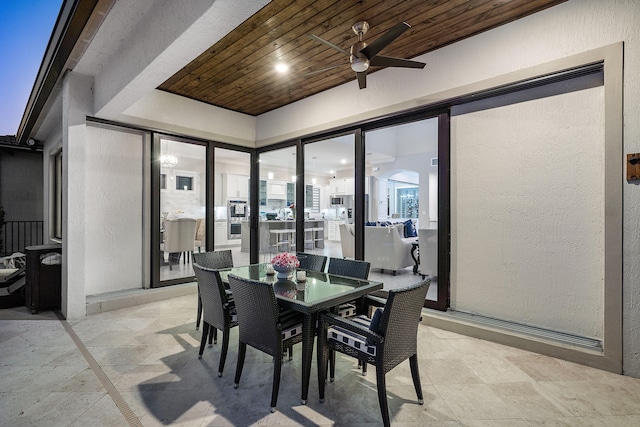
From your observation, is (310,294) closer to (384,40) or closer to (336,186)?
(384,40)

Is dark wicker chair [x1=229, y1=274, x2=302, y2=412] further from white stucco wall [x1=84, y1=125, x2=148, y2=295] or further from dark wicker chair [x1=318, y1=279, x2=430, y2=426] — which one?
white stucco wall [x1=84, y1=125, x2=148, y2=295]

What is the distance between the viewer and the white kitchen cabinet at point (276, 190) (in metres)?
10.0

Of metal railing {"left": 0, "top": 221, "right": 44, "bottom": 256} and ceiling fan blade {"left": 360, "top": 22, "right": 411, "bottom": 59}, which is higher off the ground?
ceiling fan blade {"left": 360, "top": 22, "right": 411, "bottom": 59}

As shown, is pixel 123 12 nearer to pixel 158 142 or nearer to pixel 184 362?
pixel 158 142

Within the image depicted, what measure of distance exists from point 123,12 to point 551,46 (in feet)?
12.4

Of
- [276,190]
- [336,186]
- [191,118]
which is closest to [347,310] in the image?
[191,118]

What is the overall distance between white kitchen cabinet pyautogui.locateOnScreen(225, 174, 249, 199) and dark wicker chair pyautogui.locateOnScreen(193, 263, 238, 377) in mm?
7122

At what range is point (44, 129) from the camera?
5.95 meters

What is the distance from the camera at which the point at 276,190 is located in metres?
10.2

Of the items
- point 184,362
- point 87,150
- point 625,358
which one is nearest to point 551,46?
point 625,358

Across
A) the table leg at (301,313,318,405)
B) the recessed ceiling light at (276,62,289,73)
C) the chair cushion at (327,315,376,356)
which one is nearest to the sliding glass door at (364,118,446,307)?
the recessed ceiling light at (276,62,289,73)

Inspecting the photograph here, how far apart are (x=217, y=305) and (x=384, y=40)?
2.42 meters

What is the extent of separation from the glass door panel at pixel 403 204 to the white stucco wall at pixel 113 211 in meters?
3.70

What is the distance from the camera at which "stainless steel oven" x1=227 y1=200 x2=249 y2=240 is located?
30.4 ft
